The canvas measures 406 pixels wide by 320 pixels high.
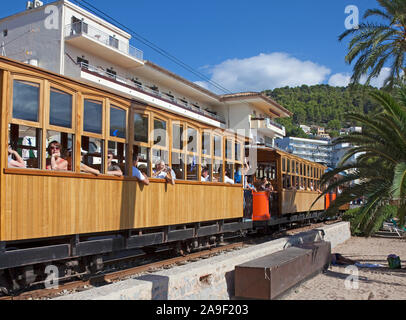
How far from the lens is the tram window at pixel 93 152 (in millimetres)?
6926

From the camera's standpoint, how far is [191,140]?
9578 mm

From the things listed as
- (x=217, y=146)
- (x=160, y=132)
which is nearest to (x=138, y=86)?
(x=217, y=146)

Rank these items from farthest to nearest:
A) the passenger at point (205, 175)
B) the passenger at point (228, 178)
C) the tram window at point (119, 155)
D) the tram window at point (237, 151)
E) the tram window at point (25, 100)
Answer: the tram window at point (237, 151), the passenger at point (228, 178), the passenger at point (205, 175), the tram window at point (119, 155), the tram window at point (25, 100)

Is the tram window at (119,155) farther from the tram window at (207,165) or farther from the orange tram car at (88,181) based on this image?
the tram window at (207,165)

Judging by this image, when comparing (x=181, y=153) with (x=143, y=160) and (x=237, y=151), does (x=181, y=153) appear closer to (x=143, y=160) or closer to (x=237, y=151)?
(x=143, y=160)

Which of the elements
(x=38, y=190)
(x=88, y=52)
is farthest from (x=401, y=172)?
(x=88, y=52)

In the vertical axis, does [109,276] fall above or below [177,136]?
below

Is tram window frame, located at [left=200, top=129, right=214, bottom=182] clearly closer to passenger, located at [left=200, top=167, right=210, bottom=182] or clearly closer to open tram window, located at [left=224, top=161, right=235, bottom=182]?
passenger, located at [left=200, top=167, right=210, bottom=182]

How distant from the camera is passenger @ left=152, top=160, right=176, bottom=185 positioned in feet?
27.4

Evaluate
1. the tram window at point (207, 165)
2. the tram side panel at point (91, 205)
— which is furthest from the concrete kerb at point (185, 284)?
the tram window at point (207, 165)

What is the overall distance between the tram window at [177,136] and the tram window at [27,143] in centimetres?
316

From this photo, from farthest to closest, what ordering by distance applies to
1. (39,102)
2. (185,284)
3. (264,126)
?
1. (264,126)
2. (39,102)
3. (185,284)

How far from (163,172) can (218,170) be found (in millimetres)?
2537

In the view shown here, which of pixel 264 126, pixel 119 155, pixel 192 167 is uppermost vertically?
pixel 264 126
